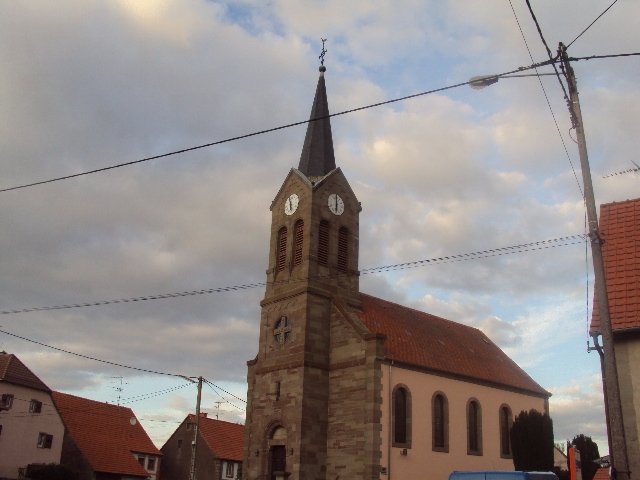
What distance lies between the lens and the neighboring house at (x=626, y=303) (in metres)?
16.6

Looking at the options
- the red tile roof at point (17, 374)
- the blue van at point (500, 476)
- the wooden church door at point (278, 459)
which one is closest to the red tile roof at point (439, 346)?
the wooden church door at point (278, 459)

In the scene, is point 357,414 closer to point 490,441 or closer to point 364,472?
point 364,472

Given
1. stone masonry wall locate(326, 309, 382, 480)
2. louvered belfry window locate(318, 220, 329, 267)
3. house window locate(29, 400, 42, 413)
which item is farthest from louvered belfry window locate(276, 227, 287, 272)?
house window locate(29, 400, 42, 413)

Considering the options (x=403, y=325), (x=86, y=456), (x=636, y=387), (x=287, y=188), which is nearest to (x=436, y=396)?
(x=403, y=325)

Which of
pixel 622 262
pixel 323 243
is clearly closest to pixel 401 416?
pixel 323 243

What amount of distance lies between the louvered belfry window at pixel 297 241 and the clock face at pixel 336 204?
79.4 inches

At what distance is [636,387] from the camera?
16719 mm

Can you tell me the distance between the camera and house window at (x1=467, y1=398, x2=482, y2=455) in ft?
114

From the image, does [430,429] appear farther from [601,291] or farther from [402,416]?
[601,291]

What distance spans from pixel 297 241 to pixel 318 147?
6496mm

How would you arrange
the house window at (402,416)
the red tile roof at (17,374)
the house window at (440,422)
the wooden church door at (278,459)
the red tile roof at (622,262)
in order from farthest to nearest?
the red tile roof at (17,374) → the house window at (440,422) → the wooden church door at (278,459) → the house window at (402,416) → the red tile roof at (622,262)

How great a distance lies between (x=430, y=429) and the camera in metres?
32.5

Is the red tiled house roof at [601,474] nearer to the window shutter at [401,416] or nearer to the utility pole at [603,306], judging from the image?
the window shutter at [401,416]

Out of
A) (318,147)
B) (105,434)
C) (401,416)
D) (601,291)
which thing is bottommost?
(105,434)
